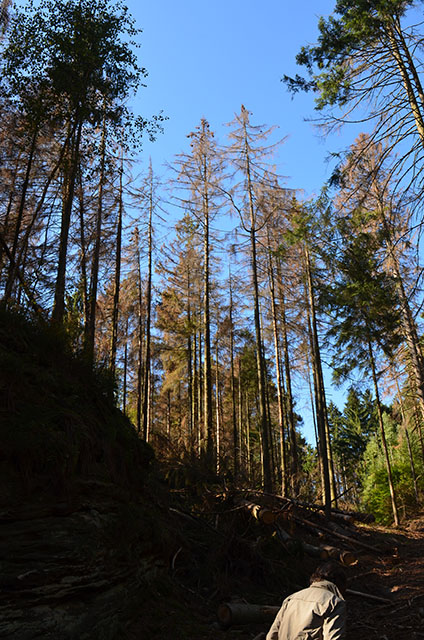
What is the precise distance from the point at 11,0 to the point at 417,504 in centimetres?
2343

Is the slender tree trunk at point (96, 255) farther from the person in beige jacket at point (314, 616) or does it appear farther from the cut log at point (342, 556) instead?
the person in beige jacket at point (314, 616)

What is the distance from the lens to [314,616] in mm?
3365

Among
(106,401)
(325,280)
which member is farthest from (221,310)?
(106,401)

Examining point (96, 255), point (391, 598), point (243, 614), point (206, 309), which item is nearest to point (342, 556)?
point (391, 598)

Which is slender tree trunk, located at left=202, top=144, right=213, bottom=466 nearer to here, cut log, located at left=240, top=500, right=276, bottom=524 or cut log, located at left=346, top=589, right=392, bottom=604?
cut log, located at left=240, top=500, right=276, bottom=524

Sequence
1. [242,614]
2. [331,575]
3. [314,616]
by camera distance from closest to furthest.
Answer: [314,616] < [331,575] < [242,614]

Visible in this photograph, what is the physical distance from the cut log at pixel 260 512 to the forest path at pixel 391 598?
172 cm

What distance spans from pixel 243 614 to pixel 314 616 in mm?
2561

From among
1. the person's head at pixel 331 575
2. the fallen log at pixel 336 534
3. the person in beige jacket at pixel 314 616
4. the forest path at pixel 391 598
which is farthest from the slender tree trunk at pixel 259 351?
the person in beige jacket at pixel 314 616

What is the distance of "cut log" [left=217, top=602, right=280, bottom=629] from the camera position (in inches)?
210

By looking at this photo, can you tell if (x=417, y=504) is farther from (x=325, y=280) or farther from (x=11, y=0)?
(x=11, y=0)

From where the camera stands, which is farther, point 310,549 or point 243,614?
point 310,549

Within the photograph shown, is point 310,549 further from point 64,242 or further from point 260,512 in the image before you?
point 64,242

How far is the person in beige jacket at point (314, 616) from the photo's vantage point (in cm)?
333
